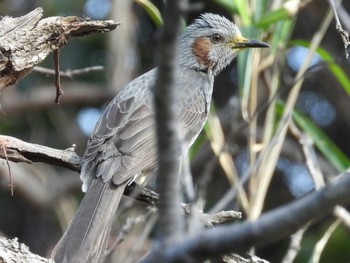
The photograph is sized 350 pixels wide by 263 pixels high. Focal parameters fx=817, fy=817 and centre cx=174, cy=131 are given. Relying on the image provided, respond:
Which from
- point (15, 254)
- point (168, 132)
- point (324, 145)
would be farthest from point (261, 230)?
point (324, 145)

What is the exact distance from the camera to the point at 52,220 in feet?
27.1

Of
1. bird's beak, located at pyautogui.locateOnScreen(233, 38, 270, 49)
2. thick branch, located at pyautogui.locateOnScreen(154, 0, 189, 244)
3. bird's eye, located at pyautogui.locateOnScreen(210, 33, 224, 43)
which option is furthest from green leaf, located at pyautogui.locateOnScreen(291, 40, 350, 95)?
thick branch, located at pyautogui.locateOnScreen(154, 0, 189, 244)

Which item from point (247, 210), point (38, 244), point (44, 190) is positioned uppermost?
point (247, 210)

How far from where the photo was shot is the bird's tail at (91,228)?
3.98 m

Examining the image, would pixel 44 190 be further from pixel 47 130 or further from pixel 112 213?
→ pixel 112 213

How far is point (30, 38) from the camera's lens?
13.8ft

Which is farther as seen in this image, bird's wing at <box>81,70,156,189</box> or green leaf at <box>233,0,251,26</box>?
green leaf at <box>233,0,251,26</box>

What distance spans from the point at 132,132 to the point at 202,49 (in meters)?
1.41

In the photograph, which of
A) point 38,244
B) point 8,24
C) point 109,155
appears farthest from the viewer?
point 38,244

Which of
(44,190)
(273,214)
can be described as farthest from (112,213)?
(44,190)

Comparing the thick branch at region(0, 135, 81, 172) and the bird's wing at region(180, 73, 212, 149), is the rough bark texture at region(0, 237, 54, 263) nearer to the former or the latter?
the thick branch at region(0, 135, 81, 172)

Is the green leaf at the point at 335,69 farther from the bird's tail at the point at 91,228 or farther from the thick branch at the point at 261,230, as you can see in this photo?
the thick branch at the point at 261,230

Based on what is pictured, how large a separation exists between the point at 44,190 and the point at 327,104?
3.05 meters

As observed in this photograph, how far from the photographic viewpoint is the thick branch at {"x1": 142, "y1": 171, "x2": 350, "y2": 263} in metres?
1.81
